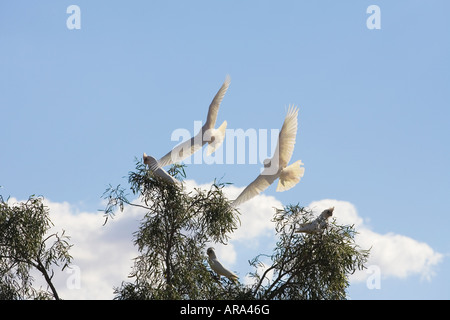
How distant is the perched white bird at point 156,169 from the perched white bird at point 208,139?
175 mm

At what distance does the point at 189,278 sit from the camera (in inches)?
452

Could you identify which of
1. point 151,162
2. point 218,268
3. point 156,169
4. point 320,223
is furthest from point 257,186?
point 151,162

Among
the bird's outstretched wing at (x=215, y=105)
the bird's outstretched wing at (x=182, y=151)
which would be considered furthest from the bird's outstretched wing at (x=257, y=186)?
the bird's outstretched wing at (x=215, y=105)

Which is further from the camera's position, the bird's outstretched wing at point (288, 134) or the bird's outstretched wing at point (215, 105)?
the bird's outstretched wing at point (215, 105)

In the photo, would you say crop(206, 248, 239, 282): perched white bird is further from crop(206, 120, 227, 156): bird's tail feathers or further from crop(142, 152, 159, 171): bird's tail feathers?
crop(206, 120, 227, 156): bird's tail feathers

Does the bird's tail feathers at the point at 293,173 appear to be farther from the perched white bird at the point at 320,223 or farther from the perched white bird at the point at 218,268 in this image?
the perched white bird at the point at 218,268

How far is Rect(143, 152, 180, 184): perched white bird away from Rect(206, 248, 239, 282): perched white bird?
150cm

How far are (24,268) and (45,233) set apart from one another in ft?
2.84

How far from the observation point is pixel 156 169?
11672 millimetres

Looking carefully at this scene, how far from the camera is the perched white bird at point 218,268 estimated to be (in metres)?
11.6
